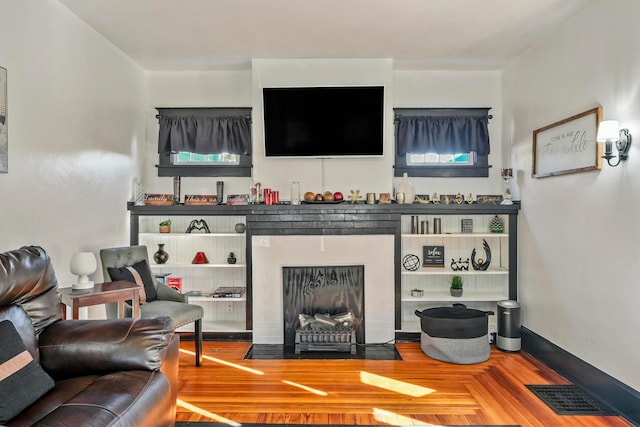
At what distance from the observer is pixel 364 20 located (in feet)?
10.9

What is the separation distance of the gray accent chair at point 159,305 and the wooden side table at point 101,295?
320 millimetres

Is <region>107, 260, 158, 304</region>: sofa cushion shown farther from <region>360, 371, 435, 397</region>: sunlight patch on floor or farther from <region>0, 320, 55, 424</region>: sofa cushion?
<region>360, 371, 435, 397</region>: sunlight patch on floor

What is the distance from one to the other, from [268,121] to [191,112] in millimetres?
993

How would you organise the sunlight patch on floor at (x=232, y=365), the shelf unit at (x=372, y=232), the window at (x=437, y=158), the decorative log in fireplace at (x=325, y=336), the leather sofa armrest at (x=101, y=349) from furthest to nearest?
the window at (x=437, y=158), the shelf unit at (x=372, y=232), the decorative log in fireplace at (x=325, y=336), the sunlight patch on floor at (x=232, y=365), the leather sofa armrest at (x=101, y=349)

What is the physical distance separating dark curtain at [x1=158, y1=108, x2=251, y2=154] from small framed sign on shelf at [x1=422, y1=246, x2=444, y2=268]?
7.45 feet

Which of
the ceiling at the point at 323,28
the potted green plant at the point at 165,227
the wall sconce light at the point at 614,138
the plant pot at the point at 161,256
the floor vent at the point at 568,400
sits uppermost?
the ceiling at the point at 323,28

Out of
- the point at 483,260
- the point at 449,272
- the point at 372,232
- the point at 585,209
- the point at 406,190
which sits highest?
the point at 406,190

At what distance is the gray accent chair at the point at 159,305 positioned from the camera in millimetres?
3295

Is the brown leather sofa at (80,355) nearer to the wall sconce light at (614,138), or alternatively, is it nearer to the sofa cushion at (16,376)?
the sofa cushion at (16,376)

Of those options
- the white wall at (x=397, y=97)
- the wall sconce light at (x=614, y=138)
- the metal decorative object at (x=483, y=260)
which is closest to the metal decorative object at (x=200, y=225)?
the white wall at (x=397, y=97)

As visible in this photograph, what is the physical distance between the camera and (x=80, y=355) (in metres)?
2.02

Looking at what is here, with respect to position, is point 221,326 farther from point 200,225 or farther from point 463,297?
point 463,297

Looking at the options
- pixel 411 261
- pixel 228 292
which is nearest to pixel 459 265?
pixel 411 261

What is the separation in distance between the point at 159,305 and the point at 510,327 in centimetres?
320
